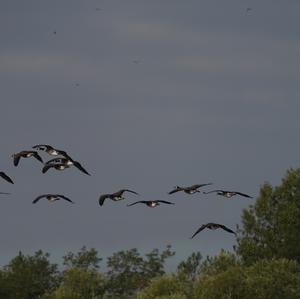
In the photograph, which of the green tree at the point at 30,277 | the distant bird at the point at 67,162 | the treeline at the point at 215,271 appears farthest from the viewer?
the green tree at the point at 30,277

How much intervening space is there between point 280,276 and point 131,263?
194ft

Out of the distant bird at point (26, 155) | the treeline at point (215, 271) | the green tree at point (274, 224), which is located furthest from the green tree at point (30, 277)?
the distant bird at point (26, 155)

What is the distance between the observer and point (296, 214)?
399 ft

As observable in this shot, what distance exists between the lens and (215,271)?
114938 millimetres

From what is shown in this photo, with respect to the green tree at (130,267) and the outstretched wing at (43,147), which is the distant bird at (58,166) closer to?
the outstretched wing at (43,147)

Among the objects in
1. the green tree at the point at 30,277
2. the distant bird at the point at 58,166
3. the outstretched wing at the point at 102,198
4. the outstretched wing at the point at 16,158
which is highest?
→ the green tree at the point at 30,277

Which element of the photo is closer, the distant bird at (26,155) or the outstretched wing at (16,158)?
the outstretched wing at (16,158)

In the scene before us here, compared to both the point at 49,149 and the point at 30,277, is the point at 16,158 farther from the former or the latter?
the point at 30,277

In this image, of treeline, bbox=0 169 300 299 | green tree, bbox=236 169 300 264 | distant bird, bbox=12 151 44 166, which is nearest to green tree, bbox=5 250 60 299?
treeline, bbox=0 169 300 299

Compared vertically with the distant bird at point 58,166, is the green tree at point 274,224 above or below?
above

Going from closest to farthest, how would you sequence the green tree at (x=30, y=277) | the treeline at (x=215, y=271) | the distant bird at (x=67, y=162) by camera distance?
the distant bird at (x=67, y=162), the treeline at (x=215, y=271), the green tree at (x=30, y=277)

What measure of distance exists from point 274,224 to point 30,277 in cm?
3527

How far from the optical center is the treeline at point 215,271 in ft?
345

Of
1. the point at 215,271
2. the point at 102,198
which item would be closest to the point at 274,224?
the point at 215,271
